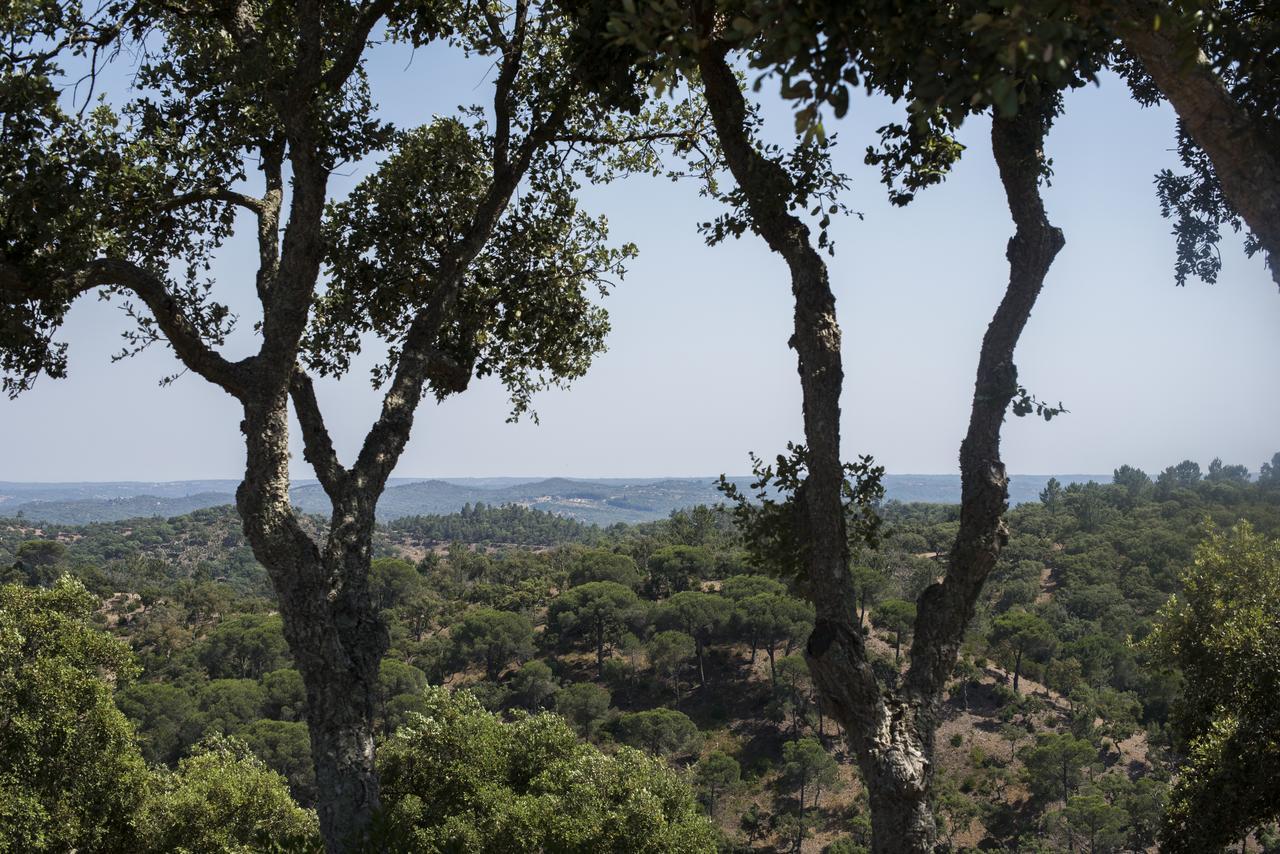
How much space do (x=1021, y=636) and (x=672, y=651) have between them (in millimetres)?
22500

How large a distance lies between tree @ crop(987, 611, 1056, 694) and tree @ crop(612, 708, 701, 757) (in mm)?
19770

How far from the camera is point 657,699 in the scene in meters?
60.4

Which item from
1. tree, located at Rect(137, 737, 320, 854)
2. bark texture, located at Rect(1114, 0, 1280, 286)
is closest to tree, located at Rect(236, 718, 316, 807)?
tree, located at Rect(137, 737, 320, 854)

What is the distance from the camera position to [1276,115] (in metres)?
4.50

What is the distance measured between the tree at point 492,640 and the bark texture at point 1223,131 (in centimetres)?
6195

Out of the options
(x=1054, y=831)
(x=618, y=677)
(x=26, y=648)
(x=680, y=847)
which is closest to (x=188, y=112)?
(x=26, y=648)

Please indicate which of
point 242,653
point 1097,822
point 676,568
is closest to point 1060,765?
point 1097,822

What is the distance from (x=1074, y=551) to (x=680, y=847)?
62.9 metres

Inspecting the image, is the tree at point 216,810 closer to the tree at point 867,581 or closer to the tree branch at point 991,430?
Result: the tree branch at point 991,430

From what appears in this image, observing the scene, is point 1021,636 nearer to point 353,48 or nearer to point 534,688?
point 534,688

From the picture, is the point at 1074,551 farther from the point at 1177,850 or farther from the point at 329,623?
the point at 329,623

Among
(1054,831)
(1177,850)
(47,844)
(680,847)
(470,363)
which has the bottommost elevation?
(1054,831)

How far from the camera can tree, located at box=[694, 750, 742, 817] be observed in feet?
151

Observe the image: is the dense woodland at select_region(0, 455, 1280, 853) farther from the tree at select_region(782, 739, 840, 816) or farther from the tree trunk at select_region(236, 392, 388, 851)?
the tree trunk at select_region(236, 392, 388, 851)
